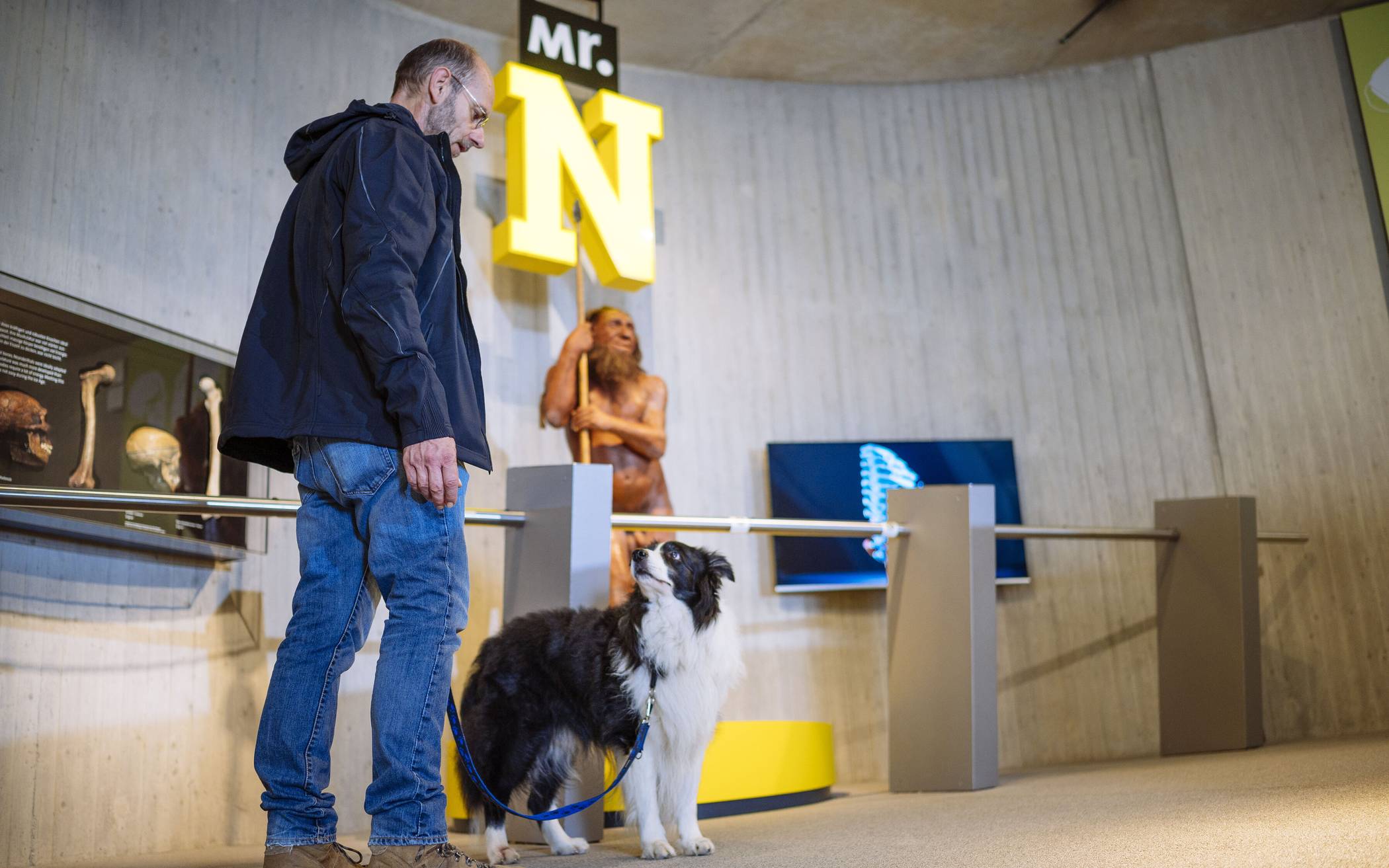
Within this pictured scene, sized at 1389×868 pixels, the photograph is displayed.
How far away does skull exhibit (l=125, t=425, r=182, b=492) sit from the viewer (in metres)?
3.46

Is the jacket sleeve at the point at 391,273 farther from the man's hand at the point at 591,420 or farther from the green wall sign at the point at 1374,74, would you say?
the green wall sign at the point at 1374,74

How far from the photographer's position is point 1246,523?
165 inches

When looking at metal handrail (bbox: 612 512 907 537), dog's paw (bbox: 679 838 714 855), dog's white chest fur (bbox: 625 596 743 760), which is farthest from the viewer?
metal handrail (bbox: 612 512 907 537)

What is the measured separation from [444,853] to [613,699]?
2.74ft

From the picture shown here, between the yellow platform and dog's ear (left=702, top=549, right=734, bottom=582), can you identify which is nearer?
dog's ear (left=702, top=549, right=734, bottom=582)

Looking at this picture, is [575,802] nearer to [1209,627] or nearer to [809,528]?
[809,528]

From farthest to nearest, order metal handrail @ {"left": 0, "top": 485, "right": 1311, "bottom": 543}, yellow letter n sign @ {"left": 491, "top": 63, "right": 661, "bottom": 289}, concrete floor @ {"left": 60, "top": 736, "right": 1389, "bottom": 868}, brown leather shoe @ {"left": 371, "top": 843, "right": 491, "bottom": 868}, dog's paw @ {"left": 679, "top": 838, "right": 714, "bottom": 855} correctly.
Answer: yellow letter n sign @ {"left": 491, "top": 63, "right": 661, "bottom": 289} → dog's paw @ {"left": 679, "top": 838, "right": 714, "bottom": 855} → metal handrail @ {"left": 0, "top": 485, "right": 1311, "bottom": 543} → concrete floor @ {"left": 60, "top": 736, "right": 1389, "bottom": 868} → brown leather shoe @ {"left": 371, "top": 843, "right": 491, "bottom": 868}

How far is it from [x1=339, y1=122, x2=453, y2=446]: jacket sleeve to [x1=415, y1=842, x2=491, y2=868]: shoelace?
2.09 ft

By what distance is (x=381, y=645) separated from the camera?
1757 mm

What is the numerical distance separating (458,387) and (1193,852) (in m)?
1.51

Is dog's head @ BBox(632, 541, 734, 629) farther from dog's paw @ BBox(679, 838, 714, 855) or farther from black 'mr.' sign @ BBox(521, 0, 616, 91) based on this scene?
black 'mr.' sign @ BBox(521, 0, 616, 91)

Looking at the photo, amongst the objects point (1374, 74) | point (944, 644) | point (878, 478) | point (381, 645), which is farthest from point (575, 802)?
point (1374, 74)

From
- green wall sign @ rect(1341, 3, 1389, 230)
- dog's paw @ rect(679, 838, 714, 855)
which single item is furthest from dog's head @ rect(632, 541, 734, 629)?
green wall sign @ rect(1341, 3, 1389, 230)

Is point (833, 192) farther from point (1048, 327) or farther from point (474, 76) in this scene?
point (474, 76)
